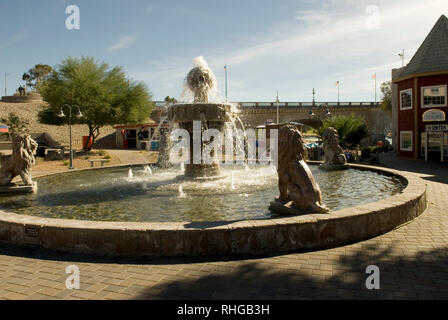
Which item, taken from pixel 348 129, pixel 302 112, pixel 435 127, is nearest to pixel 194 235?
pixel 348 129

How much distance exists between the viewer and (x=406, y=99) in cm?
2748

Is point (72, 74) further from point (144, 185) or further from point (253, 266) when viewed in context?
point (253, 266)

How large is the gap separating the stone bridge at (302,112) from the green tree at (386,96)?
9268mm

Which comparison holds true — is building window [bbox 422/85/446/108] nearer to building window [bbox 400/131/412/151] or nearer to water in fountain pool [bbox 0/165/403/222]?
building window [bbox 400/131/412/151]

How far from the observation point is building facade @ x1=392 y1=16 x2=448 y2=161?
80.9 feet

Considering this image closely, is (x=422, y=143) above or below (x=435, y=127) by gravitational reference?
below

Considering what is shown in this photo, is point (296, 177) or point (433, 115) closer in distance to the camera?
point (296, 177)

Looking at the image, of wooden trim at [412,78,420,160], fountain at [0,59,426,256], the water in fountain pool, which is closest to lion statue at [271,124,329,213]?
fountain at [0,59,426,256]

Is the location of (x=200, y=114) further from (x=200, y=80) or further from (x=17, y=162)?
(x=17, y=162)

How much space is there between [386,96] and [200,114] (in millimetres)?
46404

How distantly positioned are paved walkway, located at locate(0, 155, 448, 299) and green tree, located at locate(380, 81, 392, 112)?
158 feet

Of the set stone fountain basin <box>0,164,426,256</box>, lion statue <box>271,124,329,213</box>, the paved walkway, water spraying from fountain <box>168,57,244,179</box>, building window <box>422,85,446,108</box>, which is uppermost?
building window <box>422,85,446,108</box>

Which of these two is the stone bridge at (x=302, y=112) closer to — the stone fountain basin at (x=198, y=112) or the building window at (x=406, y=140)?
the building window at (x=406, y=140)

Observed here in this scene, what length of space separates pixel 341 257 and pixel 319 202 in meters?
1.48
